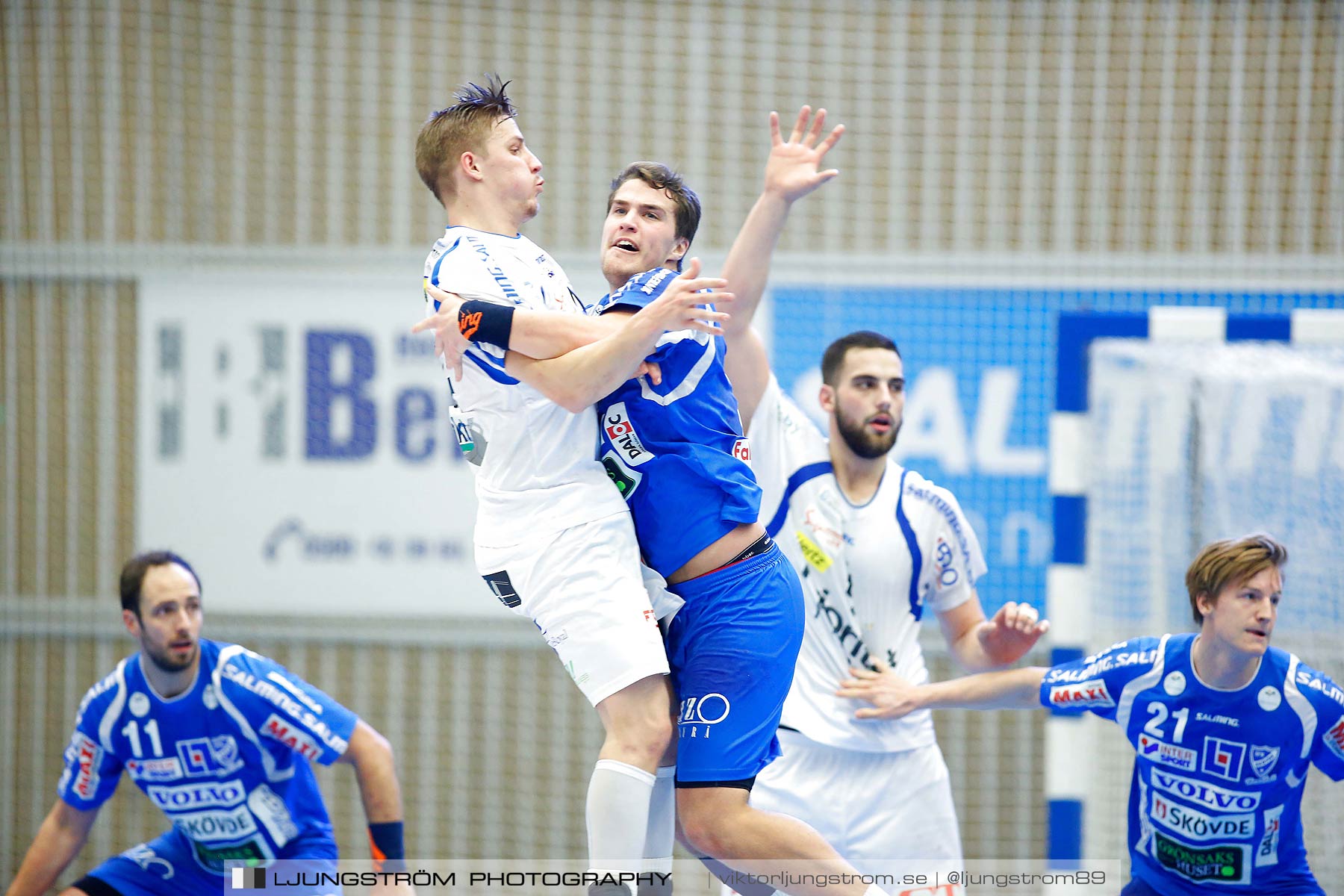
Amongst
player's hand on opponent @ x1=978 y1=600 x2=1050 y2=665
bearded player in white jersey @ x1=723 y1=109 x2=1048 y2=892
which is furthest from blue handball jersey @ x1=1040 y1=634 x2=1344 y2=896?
bearded player in white jersey @ x1=723 y1=109 x2=1048 y2=892

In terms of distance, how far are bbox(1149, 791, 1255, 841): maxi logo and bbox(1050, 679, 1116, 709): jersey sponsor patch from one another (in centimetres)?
33

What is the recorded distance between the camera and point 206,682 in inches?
172

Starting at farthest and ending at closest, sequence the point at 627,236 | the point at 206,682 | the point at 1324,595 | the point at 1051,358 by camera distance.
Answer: the point at 1051,358, the point at 1324,595, the point at 206,682, the point at 627,236

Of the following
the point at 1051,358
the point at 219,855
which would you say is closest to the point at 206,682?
the point at 219,855

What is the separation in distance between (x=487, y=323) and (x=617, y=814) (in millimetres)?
1148

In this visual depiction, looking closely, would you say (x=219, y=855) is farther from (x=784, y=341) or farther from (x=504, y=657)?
(x=784, y=341)

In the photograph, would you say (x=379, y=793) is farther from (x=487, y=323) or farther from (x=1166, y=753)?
(x=1166, y=753)

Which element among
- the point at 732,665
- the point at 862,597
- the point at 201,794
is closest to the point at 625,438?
the point at 732,665

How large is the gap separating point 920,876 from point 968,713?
3.01m

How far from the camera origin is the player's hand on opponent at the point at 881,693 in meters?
4.06

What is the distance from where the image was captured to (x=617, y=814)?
2.79 metres

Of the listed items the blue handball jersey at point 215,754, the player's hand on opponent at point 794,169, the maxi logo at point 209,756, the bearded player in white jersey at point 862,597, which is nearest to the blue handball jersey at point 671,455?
the player's hand on opponent at point 794,169

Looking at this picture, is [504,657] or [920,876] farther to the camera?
[504,657]

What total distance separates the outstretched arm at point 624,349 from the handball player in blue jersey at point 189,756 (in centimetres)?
192
